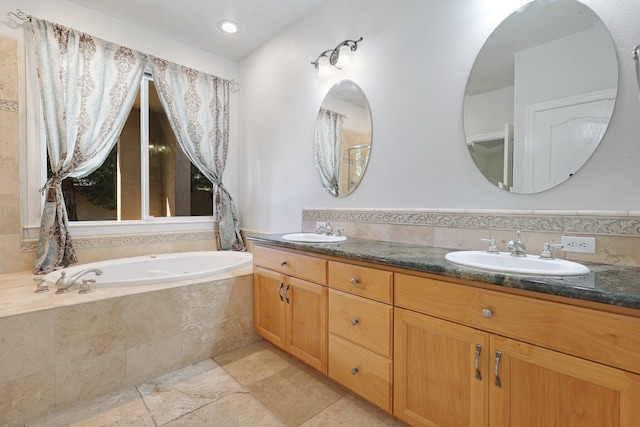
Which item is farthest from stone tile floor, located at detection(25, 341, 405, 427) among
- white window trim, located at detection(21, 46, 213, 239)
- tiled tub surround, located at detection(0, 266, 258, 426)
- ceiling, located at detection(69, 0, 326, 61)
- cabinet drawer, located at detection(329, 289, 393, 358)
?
ceiling, located at detection(69, 0, 326, 61)

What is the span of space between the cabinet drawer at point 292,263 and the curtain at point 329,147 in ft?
2.26

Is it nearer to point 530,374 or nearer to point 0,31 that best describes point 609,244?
point 530,374

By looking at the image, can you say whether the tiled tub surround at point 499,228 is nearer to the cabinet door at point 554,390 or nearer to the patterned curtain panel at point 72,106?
the cabinet door at point 554,390

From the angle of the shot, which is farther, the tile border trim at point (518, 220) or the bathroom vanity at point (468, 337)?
the tile border trim at point (518, 220)

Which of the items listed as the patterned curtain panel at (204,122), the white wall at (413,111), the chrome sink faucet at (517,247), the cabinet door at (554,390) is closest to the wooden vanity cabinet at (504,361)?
the cabinet door at (554,390)

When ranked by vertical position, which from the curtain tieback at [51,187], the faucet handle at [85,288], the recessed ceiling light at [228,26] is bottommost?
the faucet handle at [85,288]

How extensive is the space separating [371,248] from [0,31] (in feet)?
10.3

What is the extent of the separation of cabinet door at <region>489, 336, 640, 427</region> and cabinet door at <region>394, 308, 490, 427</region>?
5 cm

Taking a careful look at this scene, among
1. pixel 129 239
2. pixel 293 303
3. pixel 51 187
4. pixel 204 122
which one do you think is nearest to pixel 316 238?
pixel 293 303

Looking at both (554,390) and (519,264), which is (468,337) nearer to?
(554,390)

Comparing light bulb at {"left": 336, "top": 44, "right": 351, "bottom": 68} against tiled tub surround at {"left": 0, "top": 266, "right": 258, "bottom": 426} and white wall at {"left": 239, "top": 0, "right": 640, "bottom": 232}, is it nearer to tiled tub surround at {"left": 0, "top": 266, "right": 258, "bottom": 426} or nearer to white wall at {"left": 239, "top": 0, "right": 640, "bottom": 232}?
white wall at {"left": 239, "top": 0, "right": 640, "bottom": 232}

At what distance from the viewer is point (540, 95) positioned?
4.73 feet

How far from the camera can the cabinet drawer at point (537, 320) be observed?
0.84 metres

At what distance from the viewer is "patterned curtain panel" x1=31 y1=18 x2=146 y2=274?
2.35 meters
